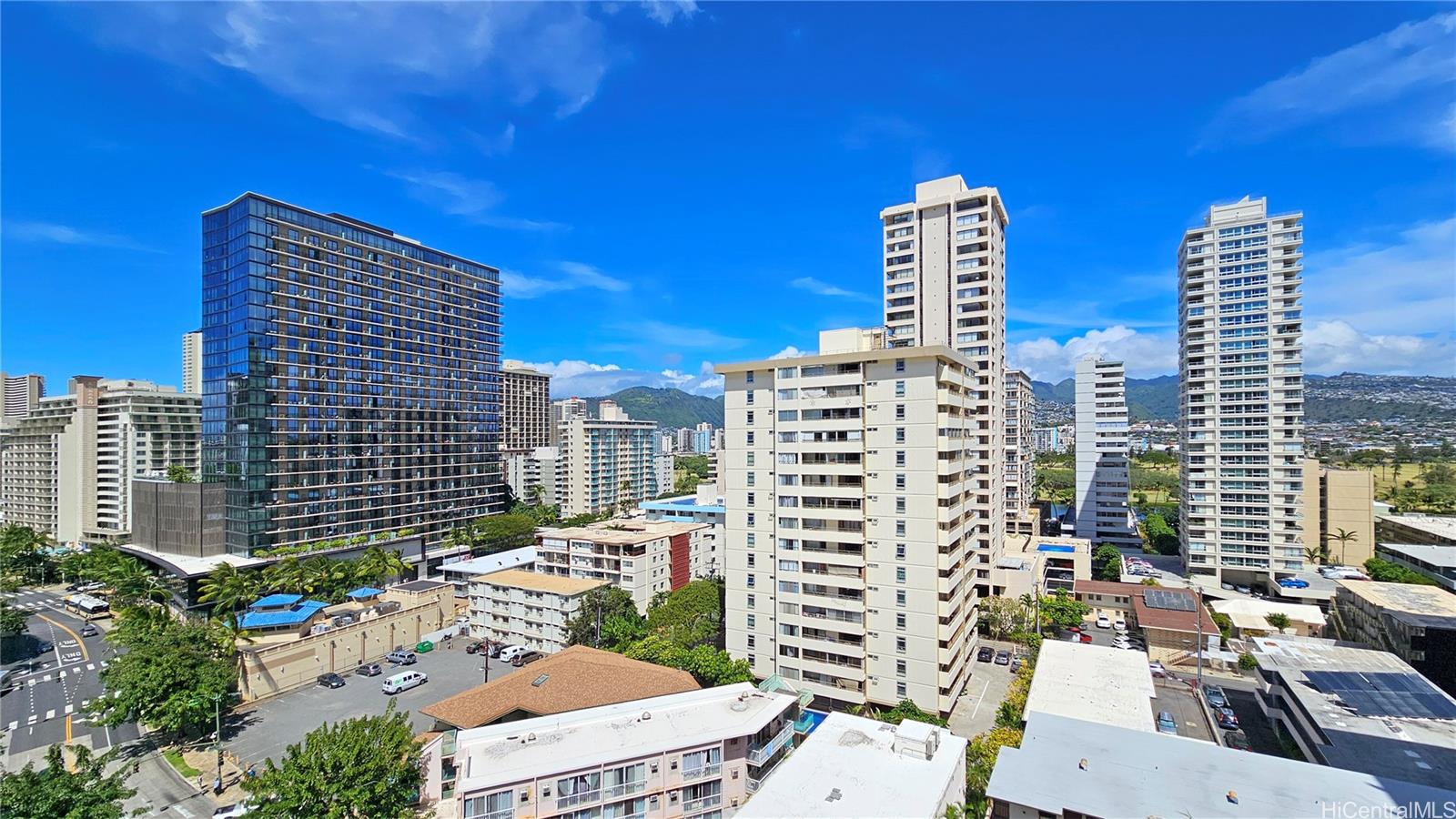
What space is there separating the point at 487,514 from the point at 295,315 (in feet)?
99.6

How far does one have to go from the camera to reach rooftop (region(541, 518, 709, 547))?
51.3m

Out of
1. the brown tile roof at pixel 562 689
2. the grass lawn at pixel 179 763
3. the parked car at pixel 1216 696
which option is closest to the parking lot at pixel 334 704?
the grass lawn at pixel 179 763

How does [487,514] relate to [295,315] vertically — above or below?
below

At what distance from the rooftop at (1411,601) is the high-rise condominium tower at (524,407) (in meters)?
120

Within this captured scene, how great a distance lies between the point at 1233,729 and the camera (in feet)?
105

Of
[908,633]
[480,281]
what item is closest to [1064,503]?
[908,633]

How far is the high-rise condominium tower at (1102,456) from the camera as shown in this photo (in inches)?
3002

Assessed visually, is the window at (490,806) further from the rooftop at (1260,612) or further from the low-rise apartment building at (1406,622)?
the rooftop at (1260,612)

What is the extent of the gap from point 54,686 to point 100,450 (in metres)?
56.2

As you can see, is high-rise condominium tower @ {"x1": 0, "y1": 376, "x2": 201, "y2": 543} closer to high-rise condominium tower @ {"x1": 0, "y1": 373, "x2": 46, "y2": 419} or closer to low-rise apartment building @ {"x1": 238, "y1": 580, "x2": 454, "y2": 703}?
high-rise condominium tower @ {"x1": 0, "y1": 373, "x2": 46, "y2": 419}

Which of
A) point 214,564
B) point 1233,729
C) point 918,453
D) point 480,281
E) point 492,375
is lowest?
point 1233,729

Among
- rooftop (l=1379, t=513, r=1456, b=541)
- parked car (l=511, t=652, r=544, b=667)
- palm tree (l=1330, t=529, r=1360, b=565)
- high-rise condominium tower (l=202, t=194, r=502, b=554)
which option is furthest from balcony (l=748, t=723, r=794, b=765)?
rooftop (l=1379, t=513, r=1456, b=541)

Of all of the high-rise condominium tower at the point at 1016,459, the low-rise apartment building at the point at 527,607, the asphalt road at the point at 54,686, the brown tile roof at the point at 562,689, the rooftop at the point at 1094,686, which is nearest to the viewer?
the rooftop at the point at 1094,686

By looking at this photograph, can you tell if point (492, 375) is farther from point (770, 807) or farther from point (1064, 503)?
point (1064, 503)
